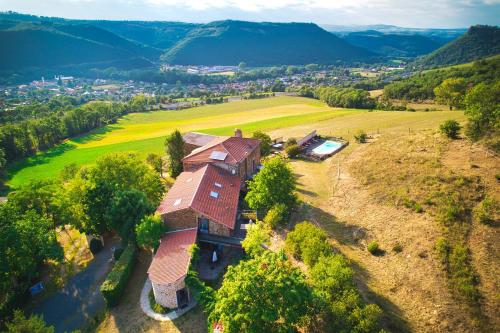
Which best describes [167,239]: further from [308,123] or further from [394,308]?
[308,123]

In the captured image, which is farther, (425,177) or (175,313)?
(425,177)

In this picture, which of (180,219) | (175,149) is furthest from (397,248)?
(175,149)

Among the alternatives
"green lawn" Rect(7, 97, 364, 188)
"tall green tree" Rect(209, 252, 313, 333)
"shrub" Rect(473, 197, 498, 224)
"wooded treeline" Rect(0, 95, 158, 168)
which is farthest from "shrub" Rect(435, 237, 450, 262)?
"wooded treeline" Rect(0, 95, 158, 168)

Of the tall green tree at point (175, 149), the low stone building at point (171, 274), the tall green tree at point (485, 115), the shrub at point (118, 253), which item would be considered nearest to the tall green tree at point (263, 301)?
the low stone building at point (171, 274)

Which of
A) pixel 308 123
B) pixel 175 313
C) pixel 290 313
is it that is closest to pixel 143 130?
pixel 308 123

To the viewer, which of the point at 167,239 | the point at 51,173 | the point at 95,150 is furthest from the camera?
the point at 95,150
